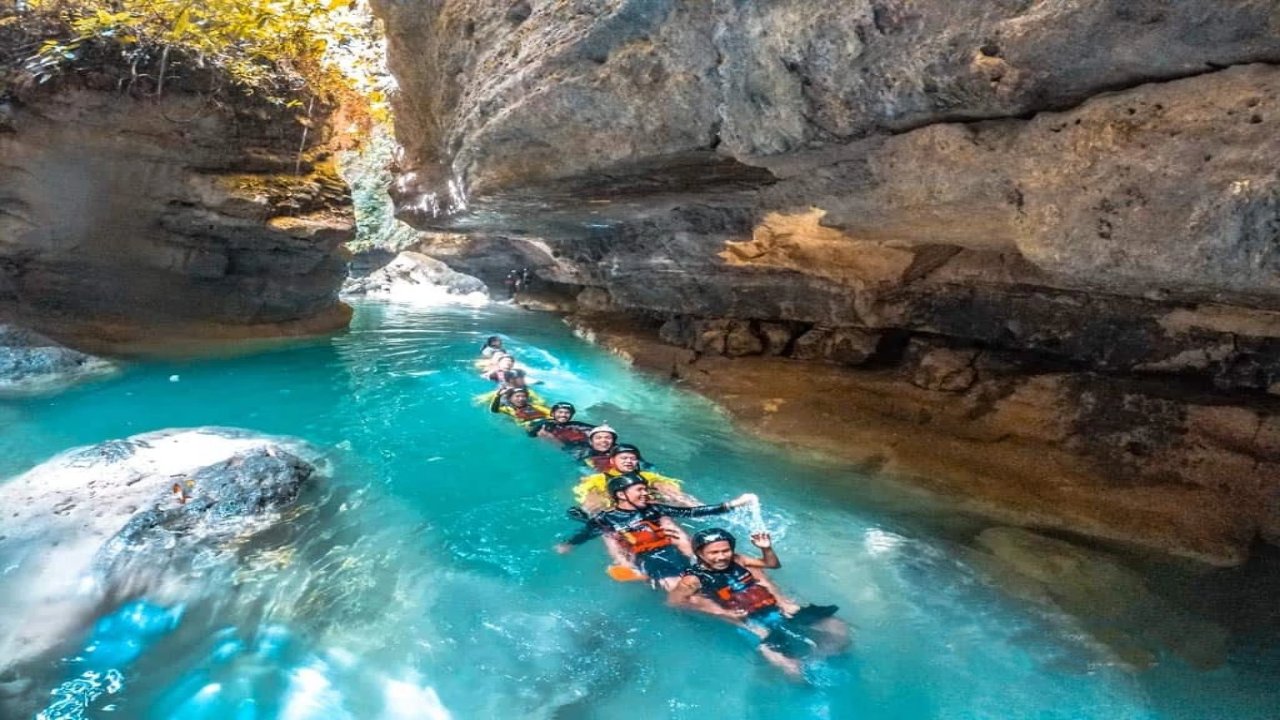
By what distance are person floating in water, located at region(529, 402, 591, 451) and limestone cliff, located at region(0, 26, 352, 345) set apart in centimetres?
648

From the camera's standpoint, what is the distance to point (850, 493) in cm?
646

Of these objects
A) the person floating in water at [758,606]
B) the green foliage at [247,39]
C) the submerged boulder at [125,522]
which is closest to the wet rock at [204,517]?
the submerged boulder at [125,522]

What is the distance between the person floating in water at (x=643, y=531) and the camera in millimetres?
4820

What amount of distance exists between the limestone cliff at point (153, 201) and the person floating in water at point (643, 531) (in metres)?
8.89

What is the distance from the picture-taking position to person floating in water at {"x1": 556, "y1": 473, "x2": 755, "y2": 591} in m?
4.82

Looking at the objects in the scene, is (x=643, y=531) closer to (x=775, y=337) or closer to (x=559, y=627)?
(x=559, y=627)

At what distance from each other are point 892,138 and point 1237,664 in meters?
3.90

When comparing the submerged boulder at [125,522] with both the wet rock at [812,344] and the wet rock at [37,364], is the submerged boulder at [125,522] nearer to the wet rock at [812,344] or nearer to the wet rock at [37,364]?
the wet rock at [37,364]

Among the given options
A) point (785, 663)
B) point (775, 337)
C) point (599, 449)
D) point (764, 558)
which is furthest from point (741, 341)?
point (785, 663)

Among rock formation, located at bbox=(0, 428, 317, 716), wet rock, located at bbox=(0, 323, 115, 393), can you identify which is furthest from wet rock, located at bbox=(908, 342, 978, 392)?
wet rock, located at bbox=(0, 323, 115, 393)

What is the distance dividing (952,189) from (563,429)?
15.4 ft

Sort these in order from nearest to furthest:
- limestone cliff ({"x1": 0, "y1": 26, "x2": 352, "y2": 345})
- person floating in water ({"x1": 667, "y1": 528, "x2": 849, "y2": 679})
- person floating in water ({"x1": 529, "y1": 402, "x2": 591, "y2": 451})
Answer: person floating in water ({"x1": 667, "y1": 528, "x2": 849, "y2": 679}) < person floating in water ({"x1": 529, "y1": 402, "x2": 591, "y2": 451}) < limestone cliff ({"x1": 0, "y1": 26, "x2": 352, "y2": 345})

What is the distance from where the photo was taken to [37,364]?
962 centimetres

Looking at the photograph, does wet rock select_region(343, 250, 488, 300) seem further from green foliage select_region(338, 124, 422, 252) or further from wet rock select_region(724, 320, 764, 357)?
wet rock select_region(724, 320, 764, 357)
